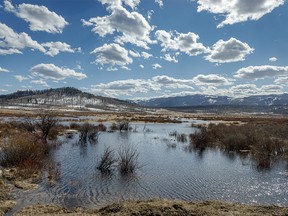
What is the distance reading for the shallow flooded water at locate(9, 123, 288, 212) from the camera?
1312 centimetres

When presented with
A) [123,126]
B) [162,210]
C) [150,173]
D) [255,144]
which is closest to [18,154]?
[150,173]

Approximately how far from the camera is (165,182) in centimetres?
1608

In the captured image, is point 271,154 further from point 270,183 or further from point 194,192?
point 194,192

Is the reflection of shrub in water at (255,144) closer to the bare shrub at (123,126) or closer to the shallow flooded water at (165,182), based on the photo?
the shallow flooded water at (165,182)

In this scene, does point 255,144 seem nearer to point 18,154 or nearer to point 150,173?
point 150,173

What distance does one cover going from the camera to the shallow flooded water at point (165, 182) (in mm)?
13125

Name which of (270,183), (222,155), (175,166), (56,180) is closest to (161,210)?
(56,180)

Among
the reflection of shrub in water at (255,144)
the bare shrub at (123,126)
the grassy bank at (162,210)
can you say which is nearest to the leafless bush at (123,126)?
the bare shrub at (123,126)

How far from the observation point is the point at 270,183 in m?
16.0

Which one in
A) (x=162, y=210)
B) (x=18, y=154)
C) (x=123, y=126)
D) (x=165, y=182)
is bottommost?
(x=165, y=182)

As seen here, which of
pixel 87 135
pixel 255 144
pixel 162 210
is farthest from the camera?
pixel 87 135

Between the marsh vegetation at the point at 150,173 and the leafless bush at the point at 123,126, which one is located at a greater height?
the leafless bush at the point at 123,126

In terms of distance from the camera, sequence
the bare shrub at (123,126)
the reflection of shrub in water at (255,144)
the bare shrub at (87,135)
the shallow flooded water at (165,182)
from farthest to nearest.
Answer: the bare shrub at (123,126)
the bare shrub at (87,135)
the reflection of shrub in water at (255,144)
the shallow flooded water at (165,182)

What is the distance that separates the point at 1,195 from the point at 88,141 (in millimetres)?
21396
